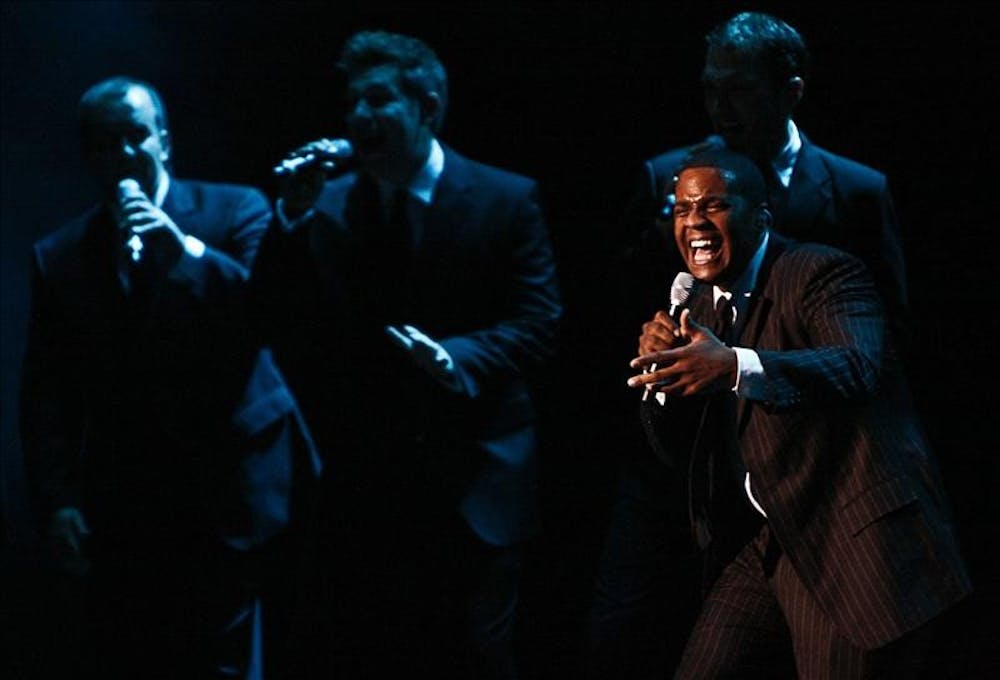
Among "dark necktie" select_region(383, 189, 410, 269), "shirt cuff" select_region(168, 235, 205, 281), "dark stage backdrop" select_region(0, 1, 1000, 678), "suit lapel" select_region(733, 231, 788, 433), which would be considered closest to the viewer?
"suit lapel" select_region(733, 231, 788, 433)

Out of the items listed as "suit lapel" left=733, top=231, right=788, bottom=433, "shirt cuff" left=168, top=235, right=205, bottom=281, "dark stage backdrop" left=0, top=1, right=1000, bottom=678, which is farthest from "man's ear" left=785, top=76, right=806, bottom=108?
"shirt cuff" left=168, top=235, right=205, bottom=281

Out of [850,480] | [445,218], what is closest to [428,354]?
[445,218]

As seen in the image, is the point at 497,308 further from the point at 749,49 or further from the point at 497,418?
the point at 749,49

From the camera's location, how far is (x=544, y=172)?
4.89 metres

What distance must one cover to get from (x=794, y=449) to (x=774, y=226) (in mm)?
830

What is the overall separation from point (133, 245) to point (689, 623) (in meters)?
1.94

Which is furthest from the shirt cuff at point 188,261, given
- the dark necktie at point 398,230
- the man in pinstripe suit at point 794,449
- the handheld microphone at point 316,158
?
the man in pinstripe suit at point 794,449

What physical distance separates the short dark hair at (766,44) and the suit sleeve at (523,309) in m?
0.67

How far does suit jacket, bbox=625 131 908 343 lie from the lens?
384cm

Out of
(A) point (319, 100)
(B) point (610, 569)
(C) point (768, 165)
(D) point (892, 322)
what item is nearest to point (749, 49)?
(C) point (768, 165)

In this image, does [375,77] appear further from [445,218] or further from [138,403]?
[138,403]

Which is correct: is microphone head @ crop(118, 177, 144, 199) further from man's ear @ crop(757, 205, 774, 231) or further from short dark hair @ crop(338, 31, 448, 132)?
man's ear @ crop(757, 205, 774, 231)

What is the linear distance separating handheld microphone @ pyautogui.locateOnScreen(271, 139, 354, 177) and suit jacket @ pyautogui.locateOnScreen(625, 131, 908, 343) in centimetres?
76

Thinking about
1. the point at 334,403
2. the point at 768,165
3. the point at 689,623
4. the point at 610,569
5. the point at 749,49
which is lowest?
the point at 689,623
